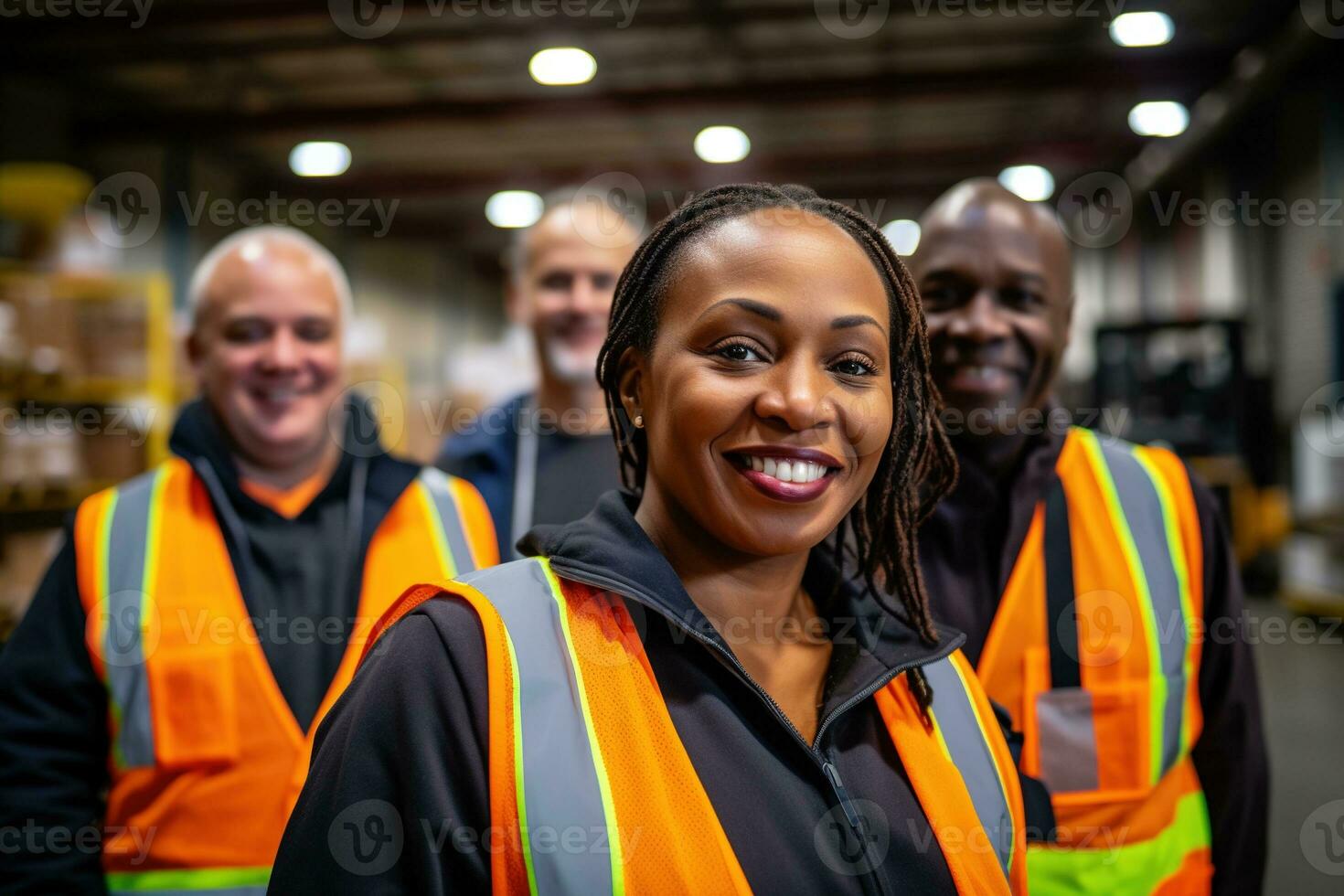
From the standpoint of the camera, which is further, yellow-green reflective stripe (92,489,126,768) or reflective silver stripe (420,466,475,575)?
reflective silver stripe (420,466,475,575)

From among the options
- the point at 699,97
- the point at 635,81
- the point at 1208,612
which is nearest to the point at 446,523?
the point at 1208,612

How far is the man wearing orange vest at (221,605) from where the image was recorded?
187cm

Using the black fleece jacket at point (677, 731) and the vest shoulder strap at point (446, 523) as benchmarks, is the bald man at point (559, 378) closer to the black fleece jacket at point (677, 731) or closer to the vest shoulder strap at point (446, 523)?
the vest shoulder strap at point (446, 523)

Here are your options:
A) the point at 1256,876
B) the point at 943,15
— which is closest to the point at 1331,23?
the point at 943,15

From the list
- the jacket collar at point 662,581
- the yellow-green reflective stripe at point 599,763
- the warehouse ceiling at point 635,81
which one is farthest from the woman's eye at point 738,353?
the warehouse ceiling at point 635,81

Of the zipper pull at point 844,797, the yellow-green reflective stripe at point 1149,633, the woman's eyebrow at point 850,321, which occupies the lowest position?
the zipper pull at point 844,797

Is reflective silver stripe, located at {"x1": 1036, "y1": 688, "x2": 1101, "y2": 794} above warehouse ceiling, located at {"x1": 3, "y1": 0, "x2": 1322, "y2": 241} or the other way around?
the other way around

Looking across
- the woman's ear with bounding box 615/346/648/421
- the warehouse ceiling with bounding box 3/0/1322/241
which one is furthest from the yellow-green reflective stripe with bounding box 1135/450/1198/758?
the warehouse ceiling with bounding box 3/0/1322/241

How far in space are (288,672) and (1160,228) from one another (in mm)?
14229

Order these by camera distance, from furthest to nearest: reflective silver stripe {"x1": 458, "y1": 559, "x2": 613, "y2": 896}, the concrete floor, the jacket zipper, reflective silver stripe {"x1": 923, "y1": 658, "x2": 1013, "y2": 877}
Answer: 1. the concrete floor
2. reflective silver stripe {"x1": 923, "y1": 658, "x2": 1013, "y2": 877}
3. the jacket zipper
4. reflective silver stripe {"x1": 458, "y1": 559, "x2": 613, "y2": 896}

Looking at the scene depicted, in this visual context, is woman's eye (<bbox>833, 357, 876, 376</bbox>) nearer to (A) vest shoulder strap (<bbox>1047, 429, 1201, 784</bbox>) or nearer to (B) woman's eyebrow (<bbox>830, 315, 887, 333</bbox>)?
(B) woman's eyebrow (<bbox>830, 315, 887, 333</bbox>)

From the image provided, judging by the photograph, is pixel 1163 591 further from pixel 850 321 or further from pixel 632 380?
pixel 632 380

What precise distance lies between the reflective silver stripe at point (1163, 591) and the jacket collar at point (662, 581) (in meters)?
0.64

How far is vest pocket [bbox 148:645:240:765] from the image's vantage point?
1.89 m
